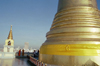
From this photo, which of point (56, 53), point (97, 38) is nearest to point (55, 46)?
point (56, 53)

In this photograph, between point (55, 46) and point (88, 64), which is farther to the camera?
point (55, 46)

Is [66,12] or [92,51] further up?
[66,12]

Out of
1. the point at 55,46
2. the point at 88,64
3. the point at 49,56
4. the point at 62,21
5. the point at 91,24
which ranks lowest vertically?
the point at 88,64

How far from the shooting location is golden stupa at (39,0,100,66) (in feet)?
18.7

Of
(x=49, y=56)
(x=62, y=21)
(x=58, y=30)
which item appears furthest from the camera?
(x=62, y=21)

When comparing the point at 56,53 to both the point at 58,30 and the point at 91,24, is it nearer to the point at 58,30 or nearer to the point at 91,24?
the point at 58,30

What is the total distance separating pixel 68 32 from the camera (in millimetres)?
6707

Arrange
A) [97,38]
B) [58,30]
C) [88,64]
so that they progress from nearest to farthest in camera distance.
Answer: [88,64] < [97,38] < [58,30]

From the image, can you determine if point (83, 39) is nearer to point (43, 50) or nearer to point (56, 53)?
point (56, 53)

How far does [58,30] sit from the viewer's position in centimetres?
709

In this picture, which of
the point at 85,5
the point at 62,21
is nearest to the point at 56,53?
the point at 62,21

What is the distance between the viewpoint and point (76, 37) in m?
6.31

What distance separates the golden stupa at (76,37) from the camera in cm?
569

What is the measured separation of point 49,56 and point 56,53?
61cm
